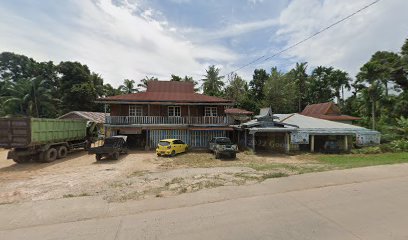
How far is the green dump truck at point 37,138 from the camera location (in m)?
17.1

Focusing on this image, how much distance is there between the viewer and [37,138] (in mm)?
17828

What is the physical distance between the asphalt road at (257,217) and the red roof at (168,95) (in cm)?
1801

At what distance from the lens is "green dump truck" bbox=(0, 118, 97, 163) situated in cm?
1712

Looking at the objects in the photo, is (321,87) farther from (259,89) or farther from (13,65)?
(13,65)

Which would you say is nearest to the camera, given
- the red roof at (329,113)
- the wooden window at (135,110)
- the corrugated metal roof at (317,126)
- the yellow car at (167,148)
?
the yellow car at (167,148)

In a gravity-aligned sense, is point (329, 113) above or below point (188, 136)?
above

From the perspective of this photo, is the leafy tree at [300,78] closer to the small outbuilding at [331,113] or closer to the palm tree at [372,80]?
the small outbuilding at [331,113]

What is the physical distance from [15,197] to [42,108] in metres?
38.8

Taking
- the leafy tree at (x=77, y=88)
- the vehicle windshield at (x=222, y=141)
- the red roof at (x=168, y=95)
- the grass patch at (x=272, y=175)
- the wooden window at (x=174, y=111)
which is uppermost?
the leafy tree at (x=77, y=88)

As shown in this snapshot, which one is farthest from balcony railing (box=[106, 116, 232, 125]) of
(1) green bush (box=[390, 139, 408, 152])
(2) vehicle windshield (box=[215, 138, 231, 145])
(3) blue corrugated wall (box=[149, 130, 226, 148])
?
(1) green bush (box=[390, 139, 408, 152])

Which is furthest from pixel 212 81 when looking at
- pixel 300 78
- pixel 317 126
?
pixel 317 126

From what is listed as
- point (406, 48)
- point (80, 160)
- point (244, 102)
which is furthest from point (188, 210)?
point (244, 102)

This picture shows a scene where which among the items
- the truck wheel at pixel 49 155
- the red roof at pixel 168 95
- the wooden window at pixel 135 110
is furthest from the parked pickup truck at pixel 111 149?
the wooden window at pixel 135 110

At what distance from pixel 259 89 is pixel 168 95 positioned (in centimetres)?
3440
